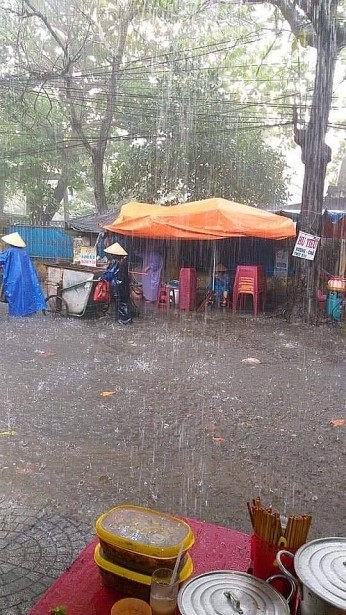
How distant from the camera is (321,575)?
4.54 ft

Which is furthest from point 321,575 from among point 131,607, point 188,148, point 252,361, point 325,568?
point 188,148

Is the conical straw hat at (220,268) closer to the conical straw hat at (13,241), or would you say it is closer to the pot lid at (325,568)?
the conical straw hat at (13,241)

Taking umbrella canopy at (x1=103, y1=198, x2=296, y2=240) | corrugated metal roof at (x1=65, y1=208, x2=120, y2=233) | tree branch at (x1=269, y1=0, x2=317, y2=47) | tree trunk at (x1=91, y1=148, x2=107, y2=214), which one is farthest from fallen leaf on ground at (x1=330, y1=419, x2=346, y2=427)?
tree trunk at (x1=91, y1=148, x2=107, y2=214)

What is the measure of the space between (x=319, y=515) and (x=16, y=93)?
1487cm

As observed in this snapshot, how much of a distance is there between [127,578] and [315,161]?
34.5 feet

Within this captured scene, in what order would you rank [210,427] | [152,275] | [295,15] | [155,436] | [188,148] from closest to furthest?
[155,436] < [210,427] < [295,15] < [152,275] < [188,148]

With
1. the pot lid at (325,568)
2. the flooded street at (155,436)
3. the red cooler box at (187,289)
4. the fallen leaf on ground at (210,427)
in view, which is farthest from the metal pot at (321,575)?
the red cooler box at (187,289)

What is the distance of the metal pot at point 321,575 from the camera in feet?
4.20

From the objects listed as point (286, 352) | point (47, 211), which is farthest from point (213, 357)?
point (47, 211)

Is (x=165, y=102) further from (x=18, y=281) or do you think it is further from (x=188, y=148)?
(x=18, y=281)

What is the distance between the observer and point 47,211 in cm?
2439

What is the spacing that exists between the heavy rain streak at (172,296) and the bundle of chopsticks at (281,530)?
3 centimetres

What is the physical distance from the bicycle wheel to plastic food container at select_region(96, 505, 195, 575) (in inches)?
373

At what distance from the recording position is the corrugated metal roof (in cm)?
1459
